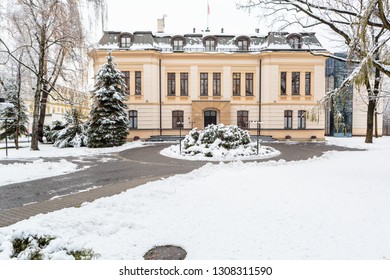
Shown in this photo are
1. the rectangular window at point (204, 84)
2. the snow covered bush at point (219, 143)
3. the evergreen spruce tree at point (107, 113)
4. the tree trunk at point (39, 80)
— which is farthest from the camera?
the rectangular window at point (204, 84)

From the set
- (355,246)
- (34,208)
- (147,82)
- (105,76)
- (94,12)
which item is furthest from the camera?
(147,82)

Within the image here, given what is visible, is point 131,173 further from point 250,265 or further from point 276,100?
point 276,100

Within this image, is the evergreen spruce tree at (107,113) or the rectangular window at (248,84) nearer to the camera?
the evergreen spruce tree at (107,113)

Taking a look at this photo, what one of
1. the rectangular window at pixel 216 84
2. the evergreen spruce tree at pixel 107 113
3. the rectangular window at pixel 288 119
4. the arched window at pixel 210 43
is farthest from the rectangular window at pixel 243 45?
the evergreen spruce tree at pixel 107 113

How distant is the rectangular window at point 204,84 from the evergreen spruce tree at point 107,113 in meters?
10.1

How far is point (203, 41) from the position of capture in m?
30.8

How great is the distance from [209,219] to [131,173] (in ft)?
21.8

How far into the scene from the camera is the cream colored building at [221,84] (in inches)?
1162

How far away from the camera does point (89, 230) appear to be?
459cm

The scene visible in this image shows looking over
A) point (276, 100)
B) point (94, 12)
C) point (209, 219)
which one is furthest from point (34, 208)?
point (276, 100)

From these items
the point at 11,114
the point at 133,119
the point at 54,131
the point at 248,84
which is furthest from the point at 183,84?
the point at 11,114

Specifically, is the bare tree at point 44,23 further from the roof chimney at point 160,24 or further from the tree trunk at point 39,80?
the roof chimney at point 160,24

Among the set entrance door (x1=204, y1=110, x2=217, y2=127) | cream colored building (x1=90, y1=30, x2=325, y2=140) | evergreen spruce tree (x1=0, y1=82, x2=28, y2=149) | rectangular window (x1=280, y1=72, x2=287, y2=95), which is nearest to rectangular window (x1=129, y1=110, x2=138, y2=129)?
cream colored building (x1=90, y1=30, x2=325, y2=140)

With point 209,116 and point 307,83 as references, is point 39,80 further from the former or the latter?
point 307,83
